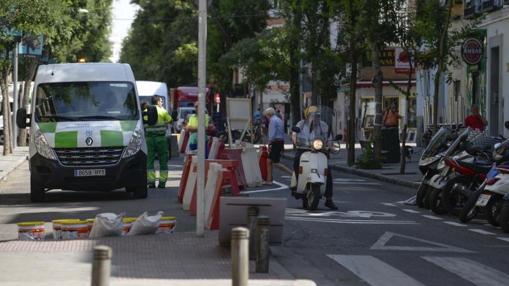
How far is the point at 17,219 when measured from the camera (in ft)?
59.0

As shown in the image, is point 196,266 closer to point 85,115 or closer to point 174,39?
point 85,115

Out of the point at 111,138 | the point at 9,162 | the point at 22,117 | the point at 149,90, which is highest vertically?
the point at 149,90

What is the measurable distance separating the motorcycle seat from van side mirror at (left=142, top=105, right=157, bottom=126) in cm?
675

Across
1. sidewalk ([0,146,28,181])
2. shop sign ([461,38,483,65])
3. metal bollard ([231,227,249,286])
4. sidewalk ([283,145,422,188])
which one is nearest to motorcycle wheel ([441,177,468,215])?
sidewalk ([283,145,422,188])

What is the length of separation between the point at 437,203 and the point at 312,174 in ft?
6.55

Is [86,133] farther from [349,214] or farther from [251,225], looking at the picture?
[251,225]

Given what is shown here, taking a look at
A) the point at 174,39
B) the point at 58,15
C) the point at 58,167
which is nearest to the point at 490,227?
the point at 58,167

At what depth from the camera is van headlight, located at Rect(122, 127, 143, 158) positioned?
2155 cm

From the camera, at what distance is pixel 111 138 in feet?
70.3

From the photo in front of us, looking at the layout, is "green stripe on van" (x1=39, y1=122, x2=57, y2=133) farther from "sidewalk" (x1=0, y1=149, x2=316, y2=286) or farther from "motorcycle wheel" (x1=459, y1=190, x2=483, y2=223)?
"motorcycle wheel" (x1=459, y1=190, x2=483, y2=223)

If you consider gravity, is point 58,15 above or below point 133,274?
above

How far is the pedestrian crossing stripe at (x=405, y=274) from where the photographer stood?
1145 cm

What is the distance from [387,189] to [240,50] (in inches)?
1445

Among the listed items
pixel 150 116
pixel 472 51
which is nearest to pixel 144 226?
pixel 150 116
